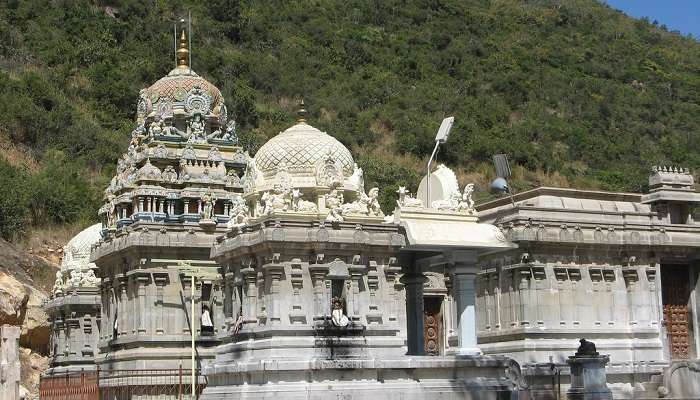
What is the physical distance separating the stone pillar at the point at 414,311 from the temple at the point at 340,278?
64 mm

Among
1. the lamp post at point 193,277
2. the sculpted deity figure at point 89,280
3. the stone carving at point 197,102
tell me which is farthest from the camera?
the sculpted deity figure at point 89,280

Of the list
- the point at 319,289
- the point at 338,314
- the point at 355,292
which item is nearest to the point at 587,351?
the point at 355,292

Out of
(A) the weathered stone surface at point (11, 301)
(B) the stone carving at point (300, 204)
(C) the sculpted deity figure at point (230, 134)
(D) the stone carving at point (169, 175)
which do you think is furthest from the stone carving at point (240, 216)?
(A) the weathered stone surface at point (11, 301)

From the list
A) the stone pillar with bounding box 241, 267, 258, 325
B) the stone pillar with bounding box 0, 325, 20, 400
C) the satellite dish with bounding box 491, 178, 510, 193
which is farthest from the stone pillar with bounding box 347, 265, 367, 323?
the satellite dish with bounding box 491, 178, 510, 193

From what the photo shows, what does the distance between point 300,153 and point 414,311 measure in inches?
221

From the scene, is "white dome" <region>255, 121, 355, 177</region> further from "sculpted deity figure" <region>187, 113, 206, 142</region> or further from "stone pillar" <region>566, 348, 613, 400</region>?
"sculpted deity figure" <region>187, 113, 206, 142</region>

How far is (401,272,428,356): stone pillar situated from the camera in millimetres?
32156

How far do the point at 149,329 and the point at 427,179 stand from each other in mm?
10994

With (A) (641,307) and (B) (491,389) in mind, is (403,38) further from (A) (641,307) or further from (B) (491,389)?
(B) (491,389)

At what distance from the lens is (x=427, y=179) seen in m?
32.1

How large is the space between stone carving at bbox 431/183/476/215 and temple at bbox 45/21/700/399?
5 cm

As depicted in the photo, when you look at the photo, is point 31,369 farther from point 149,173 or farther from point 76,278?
point 149,173

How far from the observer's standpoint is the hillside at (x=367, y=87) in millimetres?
74250

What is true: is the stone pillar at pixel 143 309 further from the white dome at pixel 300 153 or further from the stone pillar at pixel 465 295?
the stone pillar at pixel 465 295
